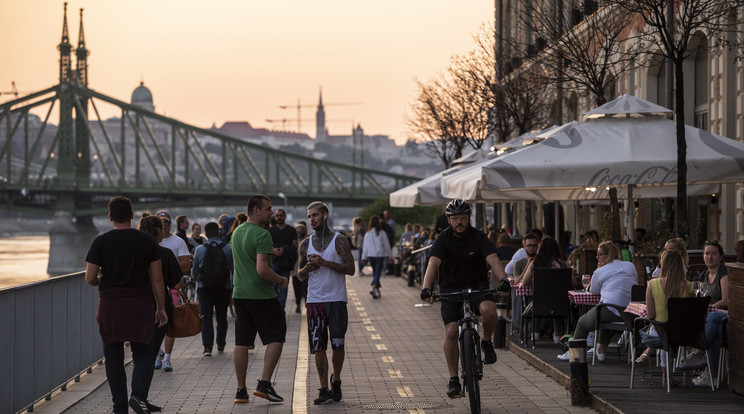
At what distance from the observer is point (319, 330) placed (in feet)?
34.7

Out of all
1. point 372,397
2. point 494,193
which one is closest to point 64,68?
point 494,193

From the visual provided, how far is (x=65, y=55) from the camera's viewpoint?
112m

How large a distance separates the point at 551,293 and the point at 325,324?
3.94 metres

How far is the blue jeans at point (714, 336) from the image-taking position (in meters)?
10.3

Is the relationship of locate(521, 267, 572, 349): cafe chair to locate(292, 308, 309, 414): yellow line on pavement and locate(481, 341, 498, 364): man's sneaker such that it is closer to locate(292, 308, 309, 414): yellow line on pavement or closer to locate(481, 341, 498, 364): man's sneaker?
locate(292, 308, 309, 414): yellow line on pavement

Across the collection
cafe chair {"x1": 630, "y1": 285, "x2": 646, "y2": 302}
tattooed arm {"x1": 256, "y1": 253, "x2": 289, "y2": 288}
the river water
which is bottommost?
the river water

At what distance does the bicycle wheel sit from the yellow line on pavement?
1.50m

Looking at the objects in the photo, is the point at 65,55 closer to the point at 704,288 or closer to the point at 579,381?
the point at 704,288

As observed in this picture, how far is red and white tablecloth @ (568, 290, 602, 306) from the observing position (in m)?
13.0

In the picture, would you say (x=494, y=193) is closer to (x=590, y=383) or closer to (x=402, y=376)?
(x=402, y=376)

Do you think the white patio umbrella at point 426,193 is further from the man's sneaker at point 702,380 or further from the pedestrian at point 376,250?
the man's sneaker at point 702,380

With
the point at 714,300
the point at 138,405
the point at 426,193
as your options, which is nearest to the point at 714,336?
the point at 714,300

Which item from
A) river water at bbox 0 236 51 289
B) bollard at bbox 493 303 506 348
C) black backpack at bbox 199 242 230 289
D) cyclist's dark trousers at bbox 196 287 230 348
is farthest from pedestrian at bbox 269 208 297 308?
river water at bbox 0 236 51 289

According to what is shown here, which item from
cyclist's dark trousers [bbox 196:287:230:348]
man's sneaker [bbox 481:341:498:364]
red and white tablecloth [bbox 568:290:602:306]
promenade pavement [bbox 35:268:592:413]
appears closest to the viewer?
man's sneaker [bbox 481:341:498:364]
